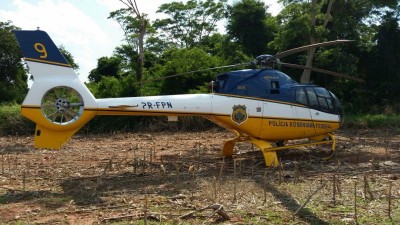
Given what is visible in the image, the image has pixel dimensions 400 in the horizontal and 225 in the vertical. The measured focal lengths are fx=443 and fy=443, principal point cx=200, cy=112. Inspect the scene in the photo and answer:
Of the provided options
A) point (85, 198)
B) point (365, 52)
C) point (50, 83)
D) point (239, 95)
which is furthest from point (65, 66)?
point (365, 52)

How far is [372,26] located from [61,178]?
25.1 m

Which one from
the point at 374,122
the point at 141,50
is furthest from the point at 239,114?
the point at 141,50

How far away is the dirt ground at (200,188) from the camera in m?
6.87

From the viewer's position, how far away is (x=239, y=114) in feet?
38.9

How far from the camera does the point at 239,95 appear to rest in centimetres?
1195

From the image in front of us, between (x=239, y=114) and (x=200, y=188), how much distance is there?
3.49 m

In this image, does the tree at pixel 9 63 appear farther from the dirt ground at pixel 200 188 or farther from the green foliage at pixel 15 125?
the dirt ground at pixel 200 188

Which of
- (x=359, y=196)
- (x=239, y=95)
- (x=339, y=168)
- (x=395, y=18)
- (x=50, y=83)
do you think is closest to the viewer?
(x=359, y=196)

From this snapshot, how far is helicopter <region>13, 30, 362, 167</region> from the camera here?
388 inches

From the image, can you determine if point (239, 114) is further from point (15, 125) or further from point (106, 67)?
point (106, 67)

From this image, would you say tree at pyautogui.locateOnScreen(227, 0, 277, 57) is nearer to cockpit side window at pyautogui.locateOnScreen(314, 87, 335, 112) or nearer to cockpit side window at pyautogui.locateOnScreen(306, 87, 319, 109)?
cockpit side window at pyautogui.locateOnScreen(314, 87, 335, 112)

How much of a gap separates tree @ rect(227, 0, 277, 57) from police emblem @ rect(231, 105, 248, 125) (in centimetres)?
1844

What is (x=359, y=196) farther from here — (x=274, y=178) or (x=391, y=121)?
(x=391, y=121)

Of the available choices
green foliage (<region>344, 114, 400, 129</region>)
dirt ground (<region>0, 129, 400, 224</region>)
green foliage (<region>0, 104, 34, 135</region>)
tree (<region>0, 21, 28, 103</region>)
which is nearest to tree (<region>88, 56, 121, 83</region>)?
tree (<region>0, 21, 28, 103</region>)
